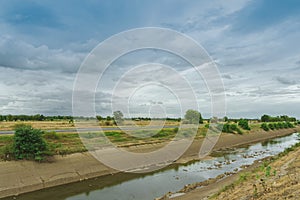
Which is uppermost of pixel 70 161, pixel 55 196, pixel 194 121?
pixel 194 121

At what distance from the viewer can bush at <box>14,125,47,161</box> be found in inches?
763

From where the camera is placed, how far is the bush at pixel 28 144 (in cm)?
1938

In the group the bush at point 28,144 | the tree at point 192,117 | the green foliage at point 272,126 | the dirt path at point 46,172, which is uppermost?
the tree at point 192,117

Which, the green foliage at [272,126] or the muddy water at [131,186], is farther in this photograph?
the green foliage at [272,126]

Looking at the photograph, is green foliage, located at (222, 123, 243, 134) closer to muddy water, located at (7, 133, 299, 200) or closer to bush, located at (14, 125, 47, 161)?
muddy water, located at (7, 133, 299, 200)

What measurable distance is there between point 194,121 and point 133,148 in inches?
1443

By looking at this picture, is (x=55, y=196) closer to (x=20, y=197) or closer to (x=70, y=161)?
(x=20, y=197)

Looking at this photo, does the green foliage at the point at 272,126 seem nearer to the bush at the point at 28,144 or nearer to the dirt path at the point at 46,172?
the dirt path at the point at 46,172

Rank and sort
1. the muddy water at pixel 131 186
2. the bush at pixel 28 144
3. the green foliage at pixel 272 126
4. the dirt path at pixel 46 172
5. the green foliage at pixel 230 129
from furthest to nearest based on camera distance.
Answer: the green foliage at pixel 272 126, the green foliage at pixel 230 129, the bush at pixel 28 144, the dirt path at pixel 46 172, the muddy water at pixel 131 186

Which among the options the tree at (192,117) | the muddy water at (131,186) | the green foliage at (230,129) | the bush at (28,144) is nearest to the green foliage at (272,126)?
the green foliage at (230,129)

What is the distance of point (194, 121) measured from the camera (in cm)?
6300

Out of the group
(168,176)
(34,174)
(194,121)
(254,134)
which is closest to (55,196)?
(34,174)

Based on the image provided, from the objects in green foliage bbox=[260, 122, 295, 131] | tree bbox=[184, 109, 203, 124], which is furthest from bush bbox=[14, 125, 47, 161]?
green foliage bbox=[260, 122, 295, 131]

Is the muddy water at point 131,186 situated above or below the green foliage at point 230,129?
below
